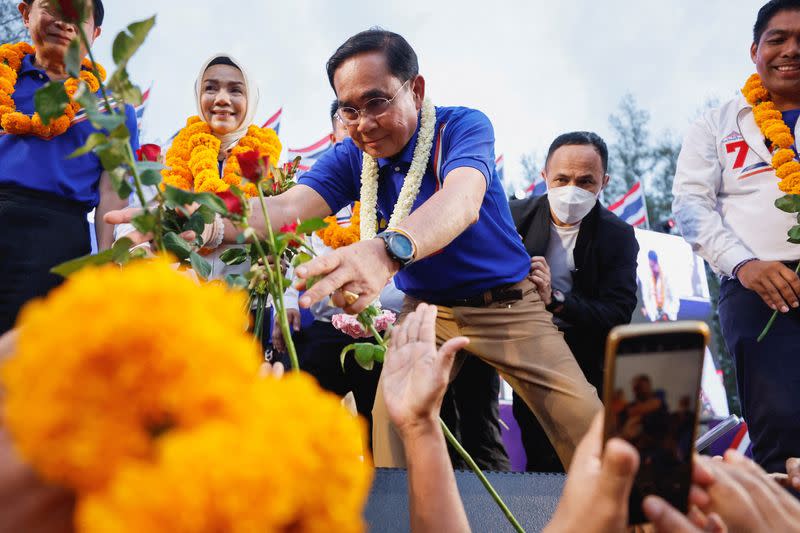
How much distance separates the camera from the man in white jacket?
2184 mm

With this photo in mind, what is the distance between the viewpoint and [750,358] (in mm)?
2301

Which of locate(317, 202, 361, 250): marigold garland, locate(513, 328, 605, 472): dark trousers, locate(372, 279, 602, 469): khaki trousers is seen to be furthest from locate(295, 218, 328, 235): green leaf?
locate(317, 202, 361, 250): marigold garland

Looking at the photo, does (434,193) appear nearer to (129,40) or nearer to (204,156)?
(129,40)

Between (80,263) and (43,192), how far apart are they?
1.65m

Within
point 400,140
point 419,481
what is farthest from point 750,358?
point 419,481

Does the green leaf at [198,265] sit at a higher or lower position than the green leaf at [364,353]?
higher

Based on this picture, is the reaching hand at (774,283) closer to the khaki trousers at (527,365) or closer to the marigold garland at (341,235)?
the khaki trousers at (527,365)

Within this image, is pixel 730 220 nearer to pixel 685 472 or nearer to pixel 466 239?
pixel 466 239

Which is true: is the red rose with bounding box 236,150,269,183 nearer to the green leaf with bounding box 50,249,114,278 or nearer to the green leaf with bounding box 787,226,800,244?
the green leaf with bounding box 50,249,114,278

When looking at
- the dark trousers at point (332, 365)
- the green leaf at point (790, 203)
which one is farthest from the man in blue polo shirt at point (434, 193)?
the dark trousers at point (332, 365)

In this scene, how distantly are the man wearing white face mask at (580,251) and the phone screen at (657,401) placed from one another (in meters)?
2.41

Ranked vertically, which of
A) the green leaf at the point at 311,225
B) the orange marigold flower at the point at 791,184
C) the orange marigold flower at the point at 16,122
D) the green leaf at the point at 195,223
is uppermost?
the orange marigold flower at the point at 16,122

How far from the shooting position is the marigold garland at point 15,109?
2260 mm

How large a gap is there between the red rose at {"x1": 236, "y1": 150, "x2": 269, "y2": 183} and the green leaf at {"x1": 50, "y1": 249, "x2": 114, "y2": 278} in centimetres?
25
